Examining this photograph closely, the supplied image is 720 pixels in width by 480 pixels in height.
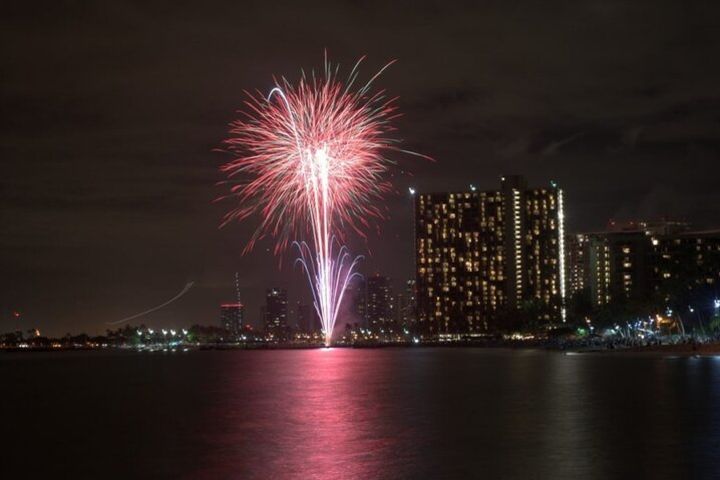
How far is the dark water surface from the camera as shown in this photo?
22.8 metres

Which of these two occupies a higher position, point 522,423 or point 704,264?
point 704,264

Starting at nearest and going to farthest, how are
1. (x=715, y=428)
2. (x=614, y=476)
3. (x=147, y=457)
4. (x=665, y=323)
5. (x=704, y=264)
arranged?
(x=614, y=476), (x=147, y=457), (x=715, y=428), (x=704, y=264), (x=665, y=323)

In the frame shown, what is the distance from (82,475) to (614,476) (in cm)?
1229

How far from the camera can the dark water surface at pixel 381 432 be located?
74.8ft

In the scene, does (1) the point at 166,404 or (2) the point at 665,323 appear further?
(2) the point at 665,323

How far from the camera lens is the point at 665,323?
15062cm

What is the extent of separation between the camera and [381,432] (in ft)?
98.0

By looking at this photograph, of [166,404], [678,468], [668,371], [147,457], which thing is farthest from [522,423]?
[668,371]

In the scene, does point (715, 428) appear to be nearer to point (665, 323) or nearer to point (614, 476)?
point (614, 476)

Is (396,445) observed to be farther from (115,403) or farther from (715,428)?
(115,403)

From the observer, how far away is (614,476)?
2083cm

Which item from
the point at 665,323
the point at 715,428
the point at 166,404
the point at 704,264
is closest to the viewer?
the point at 715,428

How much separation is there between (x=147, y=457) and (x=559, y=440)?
37.1ft

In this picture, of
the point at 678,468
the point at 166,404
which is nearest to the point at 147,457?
the point at 678,468
